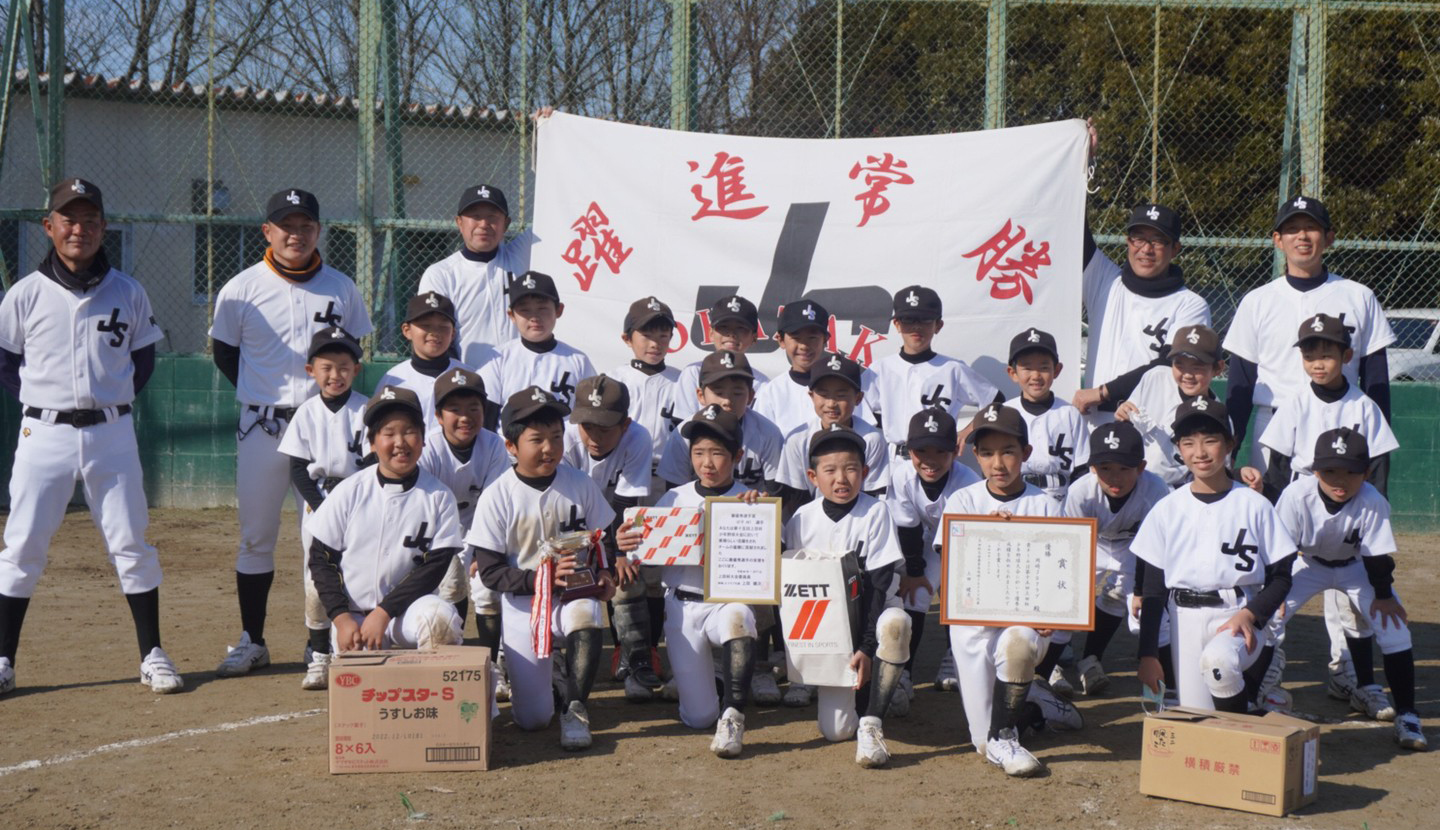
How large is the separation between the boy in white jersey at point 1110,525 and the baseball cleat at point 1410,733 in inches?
37.3

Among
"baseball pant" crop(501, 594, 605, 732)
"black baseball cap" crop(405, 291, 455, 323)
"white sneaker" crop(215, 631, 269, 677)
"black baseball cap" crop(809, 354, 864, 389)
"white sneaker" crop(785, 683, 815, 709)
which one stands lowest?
"white sneaker" crop(785, 683, 815, 709)

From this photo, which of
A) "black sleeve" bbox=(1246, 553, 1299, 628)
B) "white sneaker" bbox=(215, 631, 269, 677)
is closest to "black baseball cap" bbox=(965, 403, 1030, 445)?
"black sleeve" bbox=(1246, 553, 1299, 628)

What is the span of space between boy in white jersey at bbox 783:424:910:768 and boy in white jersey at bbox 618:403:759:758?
30 cm

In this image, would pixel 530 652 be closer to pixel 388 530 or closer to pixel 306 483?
pixel 388 530

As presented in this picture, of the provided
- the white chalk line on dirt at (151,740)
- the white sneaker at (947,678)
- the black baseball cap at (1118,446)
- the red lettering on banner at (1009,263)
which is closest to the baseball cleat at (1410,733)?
the black baseball cap at (1118,446)

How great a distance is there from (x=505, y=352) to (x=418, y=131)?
6.73 m

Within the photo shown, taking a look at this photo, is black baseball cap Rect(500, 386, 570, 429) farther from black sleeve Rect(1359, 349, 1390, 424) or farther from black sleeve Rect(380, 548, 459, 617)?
black sleeve Rect(1359, 349, 1390, 424)

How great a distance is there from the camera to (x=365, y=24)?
9.64 m

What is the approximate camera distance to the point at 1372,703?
5.51m

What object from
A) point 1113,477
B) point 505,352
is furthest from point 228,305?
point 1113,477

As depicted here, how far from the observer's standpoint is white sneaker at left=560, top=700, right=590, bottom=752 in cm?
491

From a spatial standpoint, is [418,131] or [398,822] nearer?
[398,822]

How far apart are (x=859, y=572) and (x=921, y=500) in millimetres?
695

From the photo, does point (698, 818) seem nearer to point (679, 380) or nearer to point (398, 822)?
point (398, 822)
